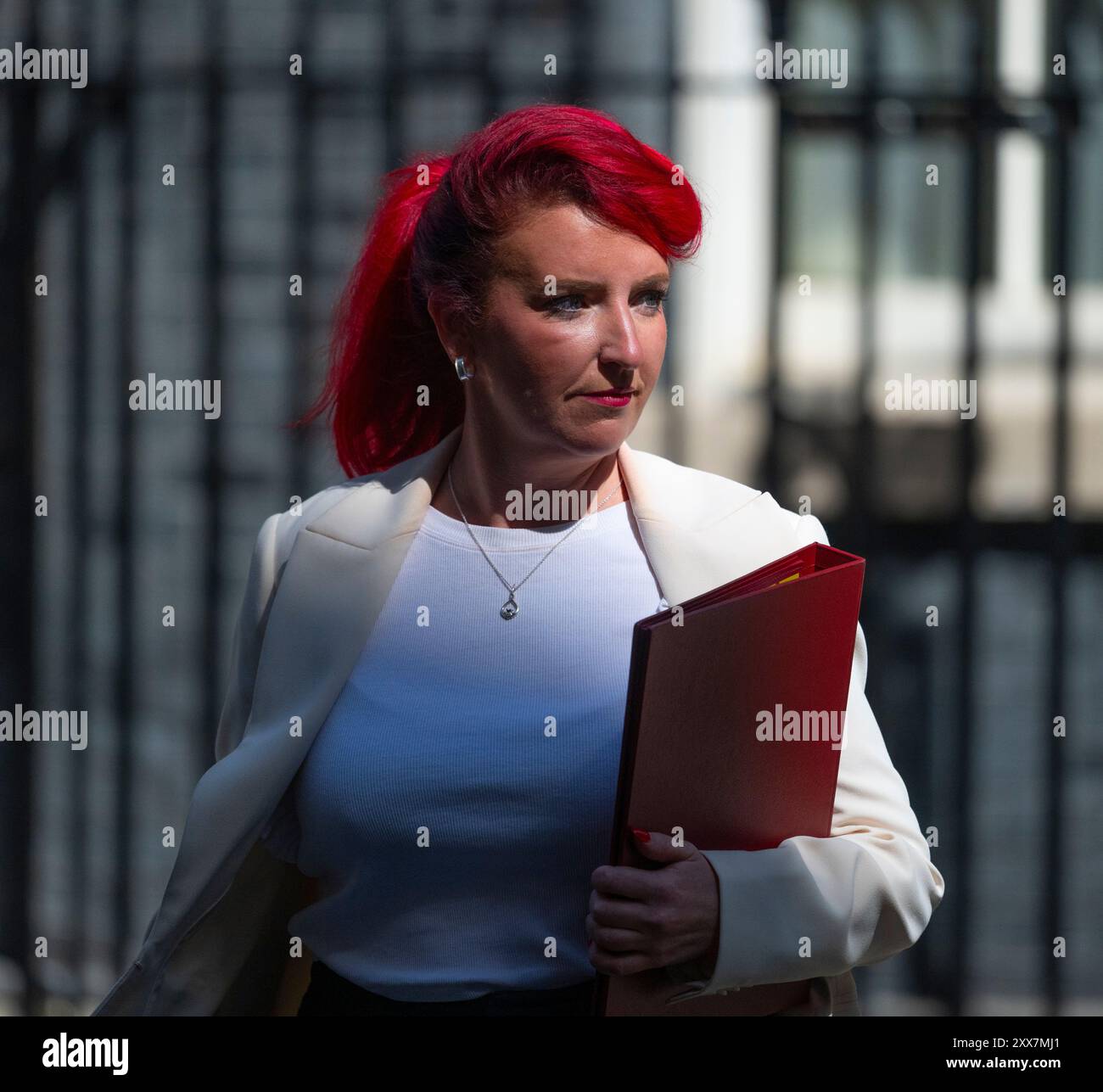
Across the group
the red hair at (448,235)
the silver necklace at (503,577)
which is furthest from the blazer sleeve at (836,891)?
the red hair at (448,235)

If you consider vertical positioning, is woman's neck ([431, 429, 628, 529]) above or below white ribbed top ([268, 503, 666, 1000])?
above

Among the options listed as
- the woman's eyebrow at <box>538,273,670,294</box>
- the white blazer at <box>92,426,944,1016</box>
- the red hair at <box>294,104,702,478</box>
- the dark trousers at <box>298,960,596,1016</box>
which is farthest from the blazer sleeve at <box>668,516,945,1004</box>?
the red hair at <box>294,104,702,478</box>

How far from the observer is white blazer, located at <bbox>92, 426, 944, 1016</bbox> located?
4.71 ft

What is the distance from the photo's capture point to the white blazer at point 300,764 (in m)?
1.43

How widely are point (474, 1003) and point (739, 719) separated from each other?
1.50 ft

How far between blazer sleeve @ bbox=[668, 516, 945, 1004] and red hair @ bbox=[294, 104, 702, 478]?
57 cm

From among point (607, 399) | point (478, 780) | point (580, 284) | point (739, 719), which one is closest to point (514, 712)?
point (478, 780)

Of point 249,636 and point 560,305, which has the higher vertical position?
point 560,305

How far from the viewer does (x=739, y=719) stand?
4.65 feet

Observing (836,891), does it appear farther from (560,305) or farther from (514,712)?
(560,305)

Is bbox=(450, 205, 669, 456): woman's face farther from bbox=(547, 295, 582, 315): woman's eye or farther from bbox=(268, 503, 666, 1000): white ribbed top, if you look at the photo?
bbox=(268, 503, 666, 1000): white ribbed top

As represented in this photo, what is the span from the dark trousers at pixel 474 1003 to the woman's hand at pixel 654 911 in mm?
95
